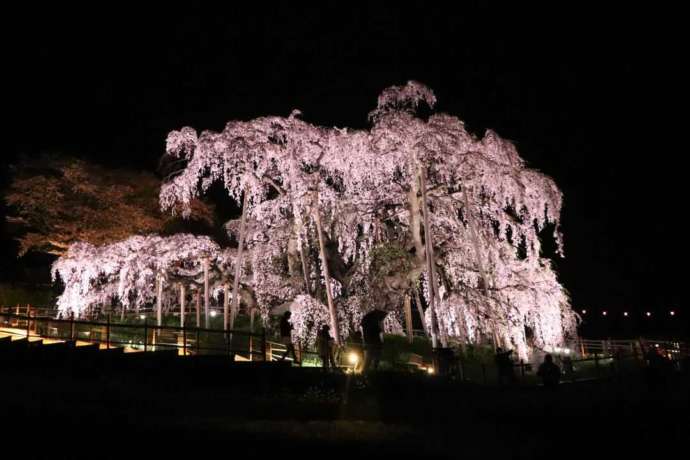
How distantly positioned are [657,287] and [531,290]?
5390 centimetres

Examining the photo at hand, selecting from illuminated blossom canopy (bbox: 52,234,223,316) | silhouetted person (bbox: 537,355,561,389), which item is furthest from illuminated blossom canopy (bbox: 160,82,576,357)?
silhouetted person (bbox: 537,355,561,389)

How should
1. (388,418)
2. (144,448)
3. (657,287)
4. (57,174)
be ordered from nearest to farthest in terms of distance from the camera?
(144,448) < (388,418) < (57,174) < (657,287)

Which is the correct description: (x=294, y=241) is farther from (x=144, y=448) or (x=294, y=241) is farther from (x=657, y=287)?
(x=657, y=287)

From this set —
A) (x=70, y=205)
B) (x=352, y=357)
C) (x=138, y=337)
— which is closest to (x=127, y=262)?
(x=138, y=337)

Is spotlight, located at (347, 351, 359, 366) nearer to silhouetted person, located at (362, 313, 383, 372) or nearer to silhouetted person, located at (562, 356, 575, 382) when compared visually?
silhouetted person, located at (362, 313, 383, 372)

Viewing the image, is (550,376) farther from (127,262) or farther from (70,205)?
(70,205)

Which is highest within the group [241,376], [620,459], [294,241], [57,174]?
[57,174]

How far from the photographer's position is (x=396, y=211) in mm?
22594

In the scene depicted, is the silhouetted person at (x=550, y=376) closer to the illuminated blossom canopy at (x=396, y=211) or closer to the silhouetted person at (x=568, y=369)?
the silhouetted person at (x=568, y=369)

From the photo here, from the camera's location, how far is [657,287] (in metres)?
64.0

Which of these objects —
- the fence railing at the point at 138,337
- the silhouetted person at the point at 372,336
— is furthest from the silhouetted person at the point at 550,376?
the fence railing at the point at 138,337

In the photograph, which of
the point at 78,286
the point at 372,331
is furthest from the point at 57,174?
the point at 372,331

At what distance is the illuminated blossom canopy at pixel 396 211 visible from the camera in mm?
18969

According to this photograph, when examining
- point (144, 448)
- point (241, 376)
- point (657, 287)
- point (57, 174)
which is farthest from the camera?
point (657, 287)
